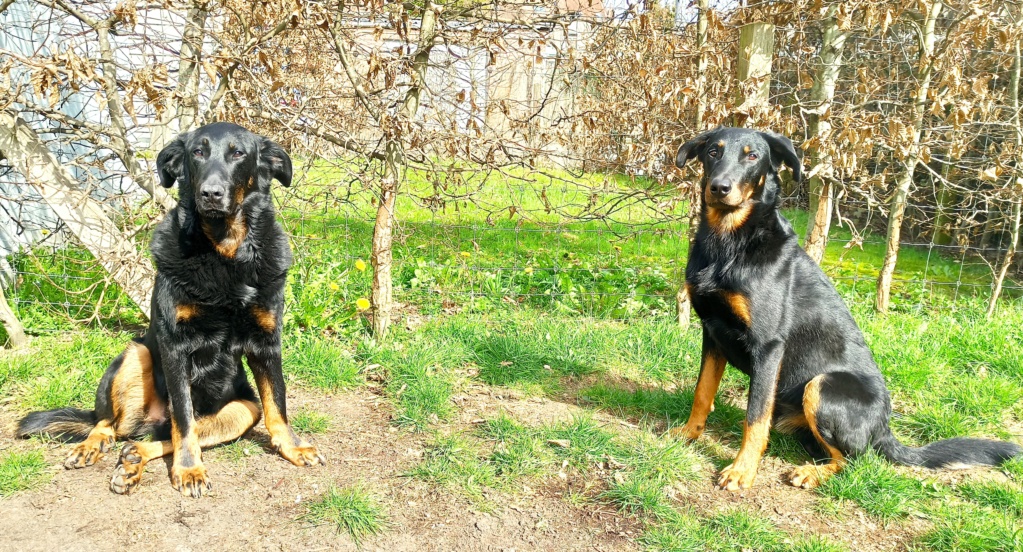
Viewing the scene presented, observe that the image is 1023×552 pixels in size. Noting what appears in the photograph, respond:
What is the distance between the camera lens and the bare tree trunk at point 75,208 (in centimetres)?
407

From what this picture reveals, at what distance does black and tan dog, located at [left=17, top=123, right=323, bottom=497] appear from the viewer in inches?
112

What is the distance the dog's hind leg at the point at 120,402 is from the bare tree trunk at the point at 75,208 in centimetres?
124

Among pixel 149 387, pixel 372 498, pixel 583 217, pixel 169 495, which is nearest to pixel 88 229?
pixel 149 387

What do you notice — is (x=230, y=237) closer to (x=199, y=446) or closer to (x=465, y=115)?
(x=199, y=446)

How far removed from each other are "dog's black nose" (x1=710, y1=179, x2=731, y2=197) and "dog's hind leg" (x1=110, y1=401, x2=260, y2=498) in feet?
8.06

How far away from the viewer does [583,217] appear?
4984 millimetres

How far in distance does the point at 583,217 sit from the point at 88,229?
3353 mm

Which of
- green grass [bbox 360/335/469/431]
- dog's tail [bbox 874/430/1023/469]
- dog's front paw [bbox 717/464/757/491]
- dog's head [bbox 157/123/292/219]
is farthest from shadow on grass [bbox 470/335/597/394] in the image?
dog's head [bbox 157/123/292/219]

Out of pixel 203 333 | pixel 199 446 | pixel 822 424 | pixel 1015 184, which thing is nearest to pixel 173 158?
pixel 203 333

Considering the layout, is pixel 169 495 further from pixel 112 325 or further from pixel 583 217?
pixel 583 217

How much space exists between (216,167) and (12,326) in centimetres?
259

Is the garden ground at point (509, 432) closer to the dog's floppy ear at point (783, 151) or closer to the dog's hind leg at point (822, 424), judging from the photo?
the dog's hind leg at point (822, 424)

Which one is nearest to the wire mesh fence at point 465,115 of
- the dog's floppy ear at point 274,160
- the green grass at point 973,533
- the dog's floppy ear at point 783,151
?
the dog's floppy ear at point 274,160

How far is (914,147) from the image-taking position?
15.6 ft
